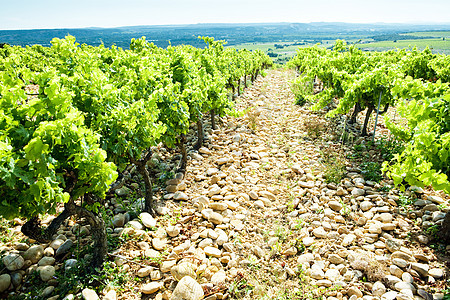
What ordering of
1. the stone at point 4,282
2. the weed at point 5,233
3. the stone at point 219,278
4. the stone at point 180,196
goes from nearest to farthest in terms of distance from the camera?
the stone at point 4,282 < the stone at point 219,278 < the weed at point 5,233 < the stone at point 180,196

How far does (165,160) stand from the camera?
8.59m

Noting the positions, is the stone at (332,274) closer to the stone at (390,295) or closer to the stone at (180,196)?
the stone at (390,295)

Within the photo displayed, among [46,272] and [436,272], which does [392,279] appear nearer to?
[436,272]

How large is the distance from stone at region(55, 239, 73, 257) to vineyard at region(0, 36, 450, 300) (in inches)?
0.9

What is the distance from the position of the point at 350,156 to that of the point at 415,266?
4403 mm

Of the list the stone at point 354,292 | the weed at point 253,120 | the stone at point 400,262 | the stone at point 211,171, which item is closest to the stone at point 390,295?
the stone at point 354,292

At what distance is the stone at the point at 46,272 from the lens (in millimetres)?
4352

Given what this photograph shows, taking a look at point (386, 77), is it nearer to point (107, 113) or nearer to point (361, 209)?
point (361, 209)

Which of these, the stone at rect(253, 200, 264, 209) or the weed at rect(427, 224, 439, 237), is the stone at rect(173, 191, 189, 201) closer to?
the stone at rect(253, 200, 264, 209)

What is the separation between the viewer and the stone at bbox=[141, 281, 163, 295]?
4.31 meters

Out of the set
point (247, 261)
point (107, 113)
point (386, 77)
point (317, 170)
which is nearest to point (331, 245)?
point (247, 261)

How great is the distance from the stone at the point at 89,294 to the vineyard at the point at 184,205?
0.02 m

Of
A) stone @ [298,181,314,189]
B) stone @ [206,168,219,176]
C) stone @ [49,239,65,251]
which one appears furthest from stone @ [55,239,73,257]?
stone @ [298,181,314,189]

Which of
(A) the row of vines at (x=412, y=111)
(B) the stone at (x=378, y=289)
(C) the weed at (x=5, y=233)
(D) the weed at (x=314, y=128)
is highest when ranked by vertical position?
(A) the row of vines at (x=412, y=111)
